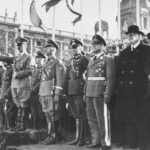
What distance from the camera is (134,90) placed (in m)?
5.61

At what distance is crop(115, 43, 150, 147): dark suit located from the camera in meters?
5.59

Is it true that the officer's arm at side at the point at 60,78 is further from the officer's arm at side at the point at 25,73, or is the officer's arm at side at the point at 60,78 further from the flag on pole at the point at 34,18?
the flag on pole at the point at 34,18

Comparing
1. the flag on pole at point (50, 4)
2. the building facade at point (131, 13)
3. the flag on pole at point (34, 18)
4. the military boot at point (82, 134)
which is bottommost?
the military boot at point (82, 134)

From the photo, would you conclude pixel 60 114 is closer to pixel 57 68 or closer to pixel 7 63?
pixel 57 68

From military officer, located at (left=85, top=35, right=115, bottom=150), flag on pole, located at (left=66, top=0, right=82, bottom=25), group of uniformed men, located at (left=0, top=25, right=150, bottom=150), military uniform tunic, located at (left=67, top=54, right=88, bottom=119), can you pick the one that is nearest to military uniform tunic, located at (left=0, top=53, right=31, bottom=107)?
group of uniformed men, located at (left=0, top=25, right=150, bottom=150)

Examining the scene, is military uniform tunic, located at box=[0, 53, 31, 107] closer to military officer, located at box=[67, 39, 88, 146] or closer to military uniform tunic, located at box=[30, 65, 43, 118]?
military uniform tunic, located at box=[30, 65, 43, 118]

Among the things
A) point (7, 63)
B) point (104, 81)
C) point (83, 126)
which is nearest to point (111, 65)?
point (104, 81)

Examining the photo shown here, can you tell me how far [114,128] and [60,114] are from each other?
3.97 ft

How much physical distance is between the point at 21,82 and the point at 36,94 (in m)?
0.53

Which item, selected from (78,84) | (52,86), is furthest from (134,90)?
(52,86)

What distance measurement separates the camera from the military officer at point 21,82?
7.63 metres

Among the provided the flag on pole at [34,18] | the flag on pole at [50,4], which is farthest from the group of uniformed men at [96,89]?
the flag on pole at [50,4]

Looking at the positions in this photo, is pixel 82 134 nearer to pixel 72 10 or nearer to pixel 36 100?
pixel 36 100

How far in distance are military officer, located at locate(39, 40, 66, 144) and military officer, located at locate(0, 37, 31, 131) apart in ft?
2.01
